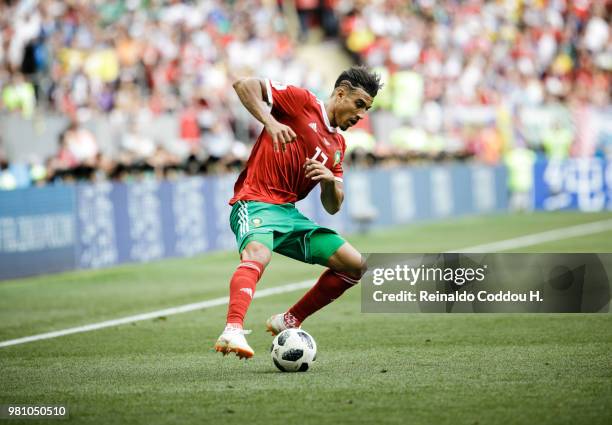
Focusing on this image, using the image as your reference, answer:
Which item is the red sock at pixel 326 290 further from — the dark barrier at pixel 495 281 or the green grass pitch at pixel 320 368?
the green grass pitch at pixel 320 368

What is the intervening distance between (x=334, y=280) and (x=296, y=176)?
811 mm

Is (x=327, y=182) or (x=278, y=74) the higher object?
(x=278, y=74)

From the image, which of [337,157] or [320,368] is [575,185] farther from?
[320,368]

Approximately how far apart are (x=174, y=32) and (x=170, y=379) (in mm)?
19806

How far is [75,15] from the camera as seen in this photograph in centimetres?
2514

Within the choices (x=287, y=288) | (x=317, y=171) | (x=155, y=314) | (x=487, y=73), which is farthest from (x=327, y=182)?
(x=487, y=73)

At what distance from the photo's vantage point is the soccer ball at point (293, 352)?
814 cm

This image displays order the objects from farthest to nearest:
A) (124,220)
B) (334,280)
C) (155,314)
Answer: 1. (124,220)
2. (155,314)
3. (334,280)

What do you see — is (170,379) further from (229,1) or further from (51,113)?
(229,1)

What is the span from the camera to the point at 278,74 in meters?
28.4

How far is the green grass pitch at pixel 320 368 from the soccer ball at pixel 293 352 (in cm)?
11

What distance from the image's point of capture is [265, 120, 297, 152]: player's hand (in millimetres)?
7750

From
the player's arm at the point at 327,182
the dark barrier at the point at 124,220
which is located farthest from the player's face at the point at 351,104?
the dark barrier at the point at 124,220

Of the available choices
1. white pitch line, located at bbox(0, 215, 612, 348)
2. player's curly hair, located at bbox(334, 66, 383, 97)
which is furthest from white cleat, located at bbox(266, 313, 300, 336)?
white pitch line, located at bbox(0, 215, 612, 348)
